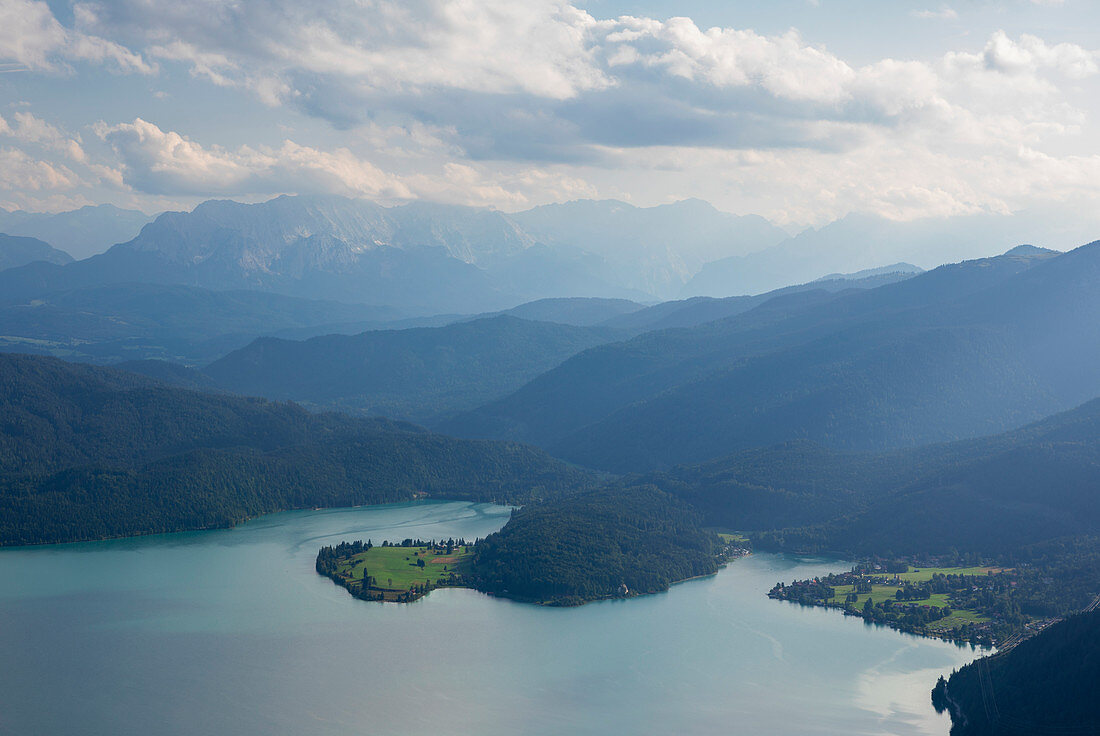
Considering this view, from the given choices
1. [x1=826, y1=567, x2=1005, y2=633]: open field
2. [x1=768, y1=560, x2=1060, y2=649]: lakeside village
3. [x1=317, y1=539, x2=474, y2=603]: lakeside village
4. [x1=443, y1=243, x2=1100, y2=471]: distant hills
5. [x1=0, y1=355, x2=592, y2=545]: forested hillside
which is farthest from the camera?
[x1=443, y1=243, x2=1100, y2=471]: distant hills

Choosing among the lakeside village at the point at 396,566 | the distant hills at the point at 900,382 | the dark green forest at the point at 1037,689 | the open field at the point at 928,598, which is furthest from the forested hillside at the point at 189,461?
the dark green forest at the point at 1037,689

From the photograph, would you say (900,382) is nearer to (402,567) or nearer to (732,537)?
(732,537)

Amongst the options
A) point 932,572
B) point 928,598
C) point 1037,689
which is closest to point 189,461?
point 932,572

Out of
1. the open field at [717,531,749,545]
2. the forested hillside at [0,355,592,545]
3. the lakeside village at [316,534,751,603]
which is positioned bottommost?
the open field at [717,531,749,545]

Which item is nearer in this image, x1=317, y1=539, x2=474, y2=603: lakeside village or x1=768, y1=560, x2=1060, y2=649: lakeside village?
x1=768, y1=560, x2=1060, y2=649: lakeside village

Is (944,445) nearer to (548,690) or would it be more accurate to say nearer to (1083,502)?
(1083,502)

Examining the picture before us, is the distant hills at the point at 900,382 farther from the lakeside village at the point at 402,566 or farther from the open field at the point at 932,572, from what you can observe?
the open field at the point at 932,572

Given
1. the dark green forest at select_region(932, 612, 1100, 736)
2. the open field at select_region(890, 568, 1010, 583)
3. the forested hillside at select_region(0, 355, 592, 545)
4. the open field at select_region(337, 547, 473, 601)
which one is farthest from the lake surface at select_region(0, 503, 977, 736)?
the forested hillside at select_region(0, 355, 592, 545)

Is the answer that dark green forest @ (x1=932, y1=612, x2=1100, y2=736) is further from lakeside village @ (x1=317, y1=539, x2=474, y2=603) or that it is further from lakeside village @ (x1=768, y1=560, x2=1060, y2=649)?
lakeside village @ (x1=317, y1=539, x2=474, y2=603)

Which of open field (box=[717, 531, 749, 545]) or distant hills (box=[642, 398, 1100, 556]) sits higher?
distant hills (box=[642, 398, 1100, 556])
